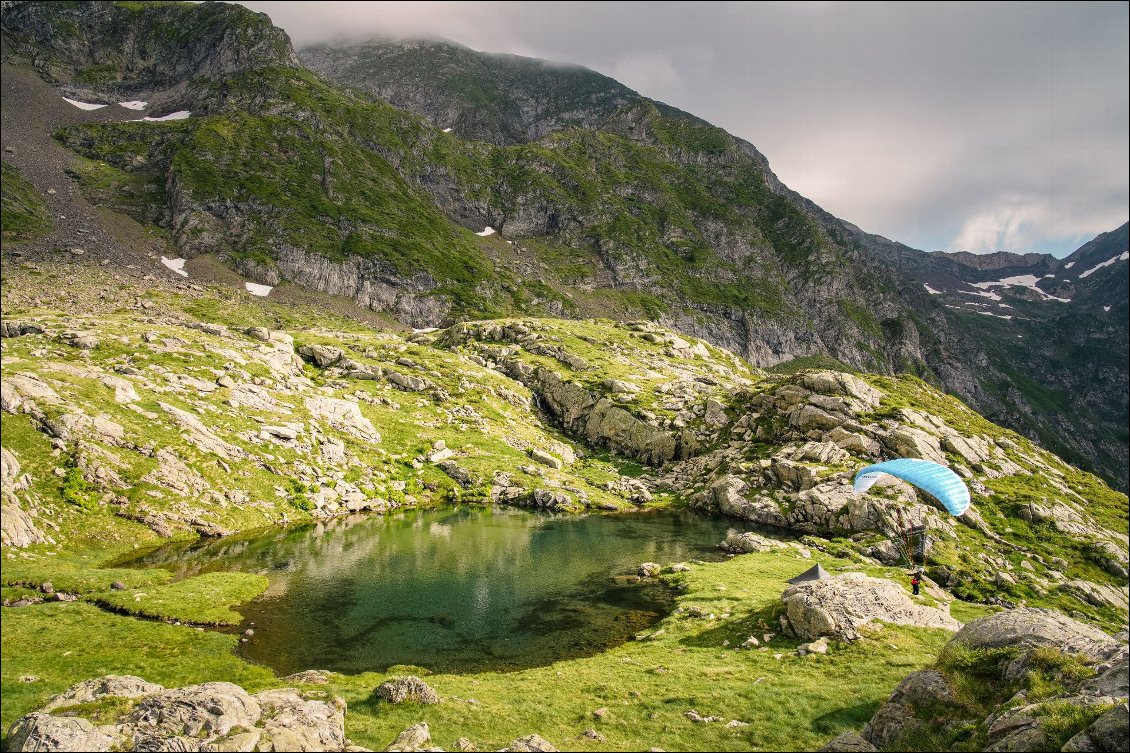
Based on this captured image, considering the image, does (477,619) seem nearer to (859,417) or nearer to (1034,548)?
(1034,548)

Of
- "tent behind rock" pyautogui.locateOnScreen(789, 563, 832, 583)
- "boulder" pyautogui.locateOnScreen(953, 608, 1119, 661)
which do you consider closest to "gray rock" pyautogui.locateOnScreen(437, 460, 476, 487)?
"tent behind rock" pyautogui.locateOnScreen(789, 563, 832, 583)

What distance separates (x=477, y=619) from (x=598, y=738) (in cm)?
2147

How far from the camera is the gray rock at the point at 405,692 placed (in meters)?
21.6

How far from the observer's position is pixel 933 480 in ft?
105

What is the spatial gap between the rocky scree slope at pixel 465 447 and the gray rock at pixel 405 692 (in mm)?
28617

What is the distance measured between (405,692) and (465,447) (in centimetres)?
7295

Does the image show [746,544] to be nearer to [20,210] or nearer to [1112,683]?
[1112,683]

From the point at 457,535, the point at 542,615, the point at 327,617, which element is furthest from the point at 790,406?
the point at 327,617

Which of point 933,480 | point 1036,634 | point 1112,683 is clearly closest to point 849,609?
point 933,480

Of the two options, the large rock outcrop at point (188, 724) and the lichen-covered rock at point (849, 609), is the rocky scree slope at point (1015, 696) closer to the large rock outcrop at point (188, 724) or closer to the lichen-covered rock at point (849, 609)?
the lichen-covered rock at point (849, 609)

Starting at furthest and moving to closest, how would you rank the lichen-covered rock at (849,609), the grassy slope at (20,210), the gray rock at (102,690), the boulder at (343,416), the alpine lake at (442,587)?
the grassy slope at (20,210) < the boulder at (343,416) < the alpine lake at (442,587) < the lichen-covered rock at (849,609) < the gray rock at (102,690)

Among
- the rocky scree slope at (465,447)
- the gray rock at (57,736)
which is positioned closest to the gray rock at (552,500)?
the rocky scree slope at (465,447)

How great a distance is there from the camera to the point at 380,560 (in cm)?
5112

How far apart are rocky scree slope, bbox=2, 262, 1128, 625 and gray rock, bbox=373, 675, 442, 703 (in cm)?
2862
